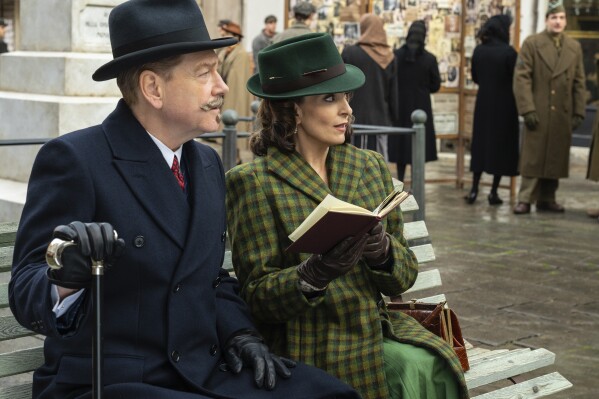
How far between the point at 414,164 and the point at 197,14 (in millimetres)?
4192

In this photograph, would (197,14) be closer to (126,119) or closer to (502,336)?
(126,119)

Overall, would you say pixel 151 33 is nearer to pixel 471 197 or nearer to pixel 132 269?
pixel 132 269

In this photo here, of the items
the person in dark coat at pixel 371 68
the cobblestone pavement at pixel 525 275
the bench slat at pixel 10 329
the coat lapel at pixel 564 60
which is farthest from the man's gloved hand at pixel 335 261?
the coat lapel at pixel 564 60

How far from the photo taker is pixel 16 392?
348 cm

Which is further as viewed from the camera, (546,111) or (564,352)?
(546,111)

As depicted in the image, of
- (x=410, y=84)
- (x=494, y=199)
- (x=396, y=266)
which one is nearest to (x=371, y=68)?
(x=410, y=84)

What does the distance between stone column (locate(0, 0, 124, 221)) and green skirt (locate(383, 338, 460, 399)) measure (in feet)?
15.4

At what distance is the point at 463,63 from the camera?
45.8ft

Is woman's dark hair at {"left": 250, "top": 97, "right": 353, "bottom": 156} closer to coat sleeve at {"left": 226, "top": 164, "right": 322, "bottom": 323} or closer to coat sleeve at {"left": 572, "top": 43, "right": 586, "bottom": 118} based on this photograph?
coat sleeve at {"left": 226, "top": 164, "right": 322, "bottom": 323}

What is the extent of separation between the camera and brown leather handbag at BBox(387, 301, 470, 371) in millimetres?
4188

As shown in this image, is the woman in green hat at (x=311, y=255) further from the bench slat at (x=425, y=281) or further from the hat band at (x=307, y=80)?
the bench slat at (x=425, y=281)

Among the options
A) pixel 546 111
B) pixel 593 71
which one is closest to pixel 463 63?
pixel 546 111

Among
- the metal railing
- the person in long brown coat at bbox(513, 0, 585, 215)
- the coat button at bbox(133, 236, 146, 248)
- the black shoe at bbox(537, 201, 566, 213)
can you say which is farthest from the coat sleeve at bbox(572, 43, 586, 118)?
the coat button at bbox(133, 236, 146, 248)

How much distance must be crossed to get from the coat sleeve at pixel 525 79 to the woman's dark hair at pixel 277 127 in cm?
821
